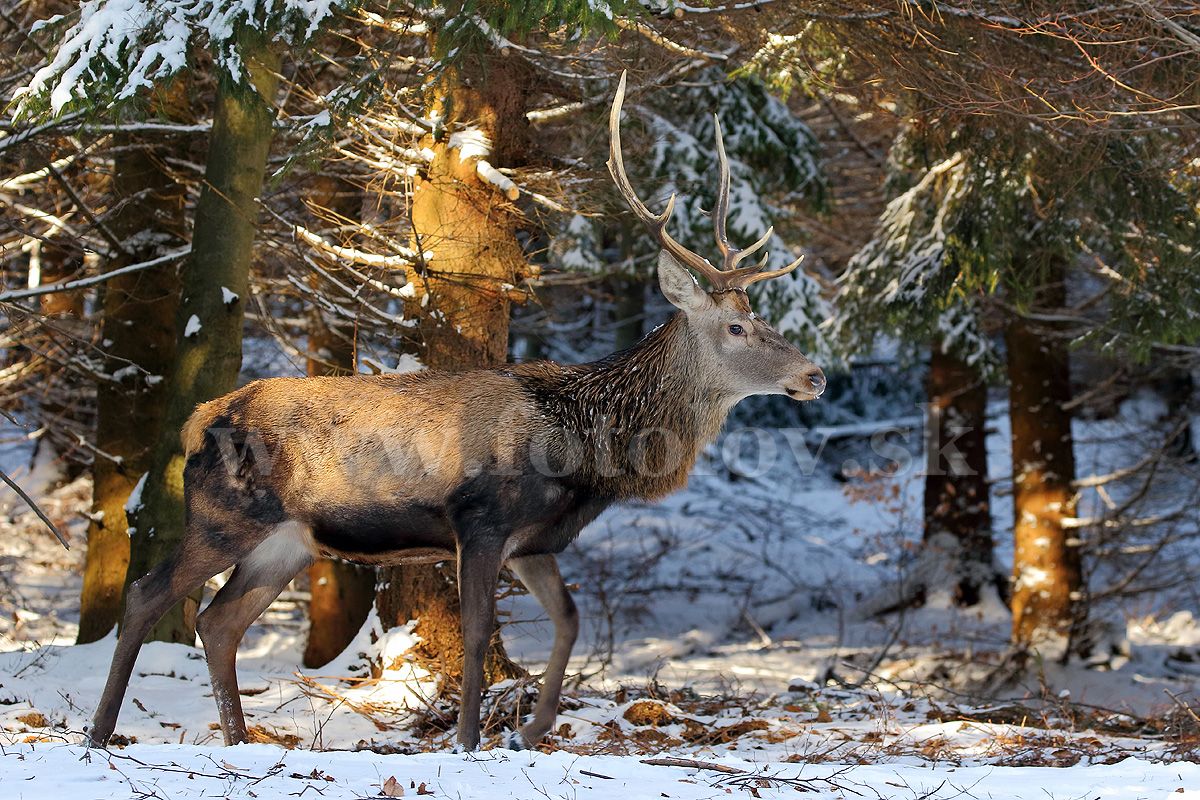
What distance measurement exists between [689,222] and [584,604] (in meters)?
5.41

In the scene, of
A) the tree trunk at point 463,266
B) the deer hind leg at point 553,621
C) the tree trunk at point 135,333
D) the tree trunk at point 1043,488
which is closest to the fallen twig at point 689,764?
the deer hind leg at point 553,621

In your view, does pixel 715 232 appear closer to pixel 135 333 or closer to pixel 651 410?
pixel 651 410

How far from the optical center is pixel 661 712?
6.16 m

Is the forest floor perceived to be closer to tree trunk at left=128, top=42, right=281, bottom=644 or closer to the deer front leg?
the deer front leg

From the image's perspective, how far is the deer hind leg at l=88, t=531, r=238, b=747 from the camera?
504cm

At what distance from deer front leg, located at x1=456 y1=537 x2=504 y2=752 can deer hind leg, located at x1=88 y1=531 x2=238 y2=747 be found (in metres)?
1.20

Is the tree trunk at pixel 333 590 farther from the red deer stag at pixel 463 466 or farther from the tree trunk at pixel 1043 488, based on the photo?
the tree trunk at pixel 1043 488

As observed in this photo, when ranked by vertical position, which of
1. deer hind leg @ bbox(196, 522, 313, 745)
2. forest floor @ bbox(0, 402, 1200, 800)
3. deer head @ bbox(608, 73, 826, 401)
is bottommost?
forest floor @ bbox(0, 402, 1200, 800)

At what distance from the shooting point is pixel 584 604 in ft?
44.2

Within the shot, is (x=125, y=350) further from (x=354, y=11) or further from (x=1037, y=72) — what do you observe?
(x=1037, y=72)

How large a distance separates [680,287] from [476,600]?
2.02 metres

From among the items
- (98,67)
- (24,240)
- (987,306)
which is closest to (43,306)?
(24,240)

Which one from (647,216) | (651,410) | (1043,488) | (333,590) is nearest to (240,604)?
(651,410)

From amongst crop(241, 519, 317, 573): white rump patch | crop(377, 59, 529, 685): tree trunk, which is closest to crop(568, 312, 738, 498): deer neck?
crop(377, 59, 529, 685): tree trunk
